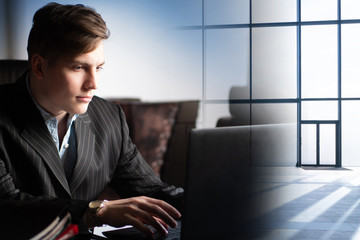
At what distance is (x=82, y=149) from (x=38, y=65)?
9.1 inches

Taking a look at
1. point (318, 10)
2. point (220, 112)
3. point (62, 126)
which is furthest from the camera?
point (318, 10)

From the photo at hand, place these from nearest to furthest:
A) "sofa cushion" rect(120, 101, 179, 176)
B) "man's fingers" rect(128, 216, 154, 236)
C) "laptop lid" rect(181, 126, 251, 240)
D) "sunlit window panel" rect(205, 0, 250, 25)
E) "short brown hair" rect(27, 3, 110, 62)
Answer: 1. "laptop lid" rect(181, 126, 251, 240)
2. "man's fingers" rect(128, 216, 154, 236)
3. "short brown hair" rect(27, 3, 110, 62)
4. "sofa cushion" rect(120, 101, 179, 176)
5. "sunlit window panel" rect(205, 0, 250, 25)

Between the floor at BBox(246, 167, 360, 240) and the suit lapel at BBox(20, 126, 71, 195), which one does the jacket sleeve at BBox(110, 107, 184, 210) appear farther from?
the floor at BBox(246, 167, 360, 240)

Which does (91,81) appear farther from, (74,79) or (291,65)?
(291,65)

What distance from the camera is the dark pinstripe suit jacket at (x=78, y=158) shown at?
0.88m

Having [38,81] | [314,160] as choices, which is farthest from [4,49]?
[314,160]

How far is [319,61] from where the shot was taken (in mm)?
5301

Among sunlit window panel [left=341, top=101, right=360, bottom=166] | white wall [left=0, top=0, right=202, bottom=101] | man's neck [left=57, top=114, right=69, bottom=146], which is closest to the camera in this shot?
man's neck [left=57, top=114, right=69, bottom=146]

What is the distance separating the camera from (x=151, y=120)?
1858 mm

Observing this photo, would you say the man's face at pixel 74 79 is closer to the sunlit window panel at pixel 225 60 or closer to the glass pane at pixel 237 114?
the sunlit window panel at pixel 225 60

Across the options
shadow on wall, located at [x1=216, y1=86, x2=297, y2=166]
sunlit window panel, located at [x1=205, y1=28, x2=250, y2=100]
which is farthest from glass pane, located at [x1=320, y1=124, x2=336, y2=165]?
sunlit window panel, located at [x1=205, y1=28, x2=250, y2=100]

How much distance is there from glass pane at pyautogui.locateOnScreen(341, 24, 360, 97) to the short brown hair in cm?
449

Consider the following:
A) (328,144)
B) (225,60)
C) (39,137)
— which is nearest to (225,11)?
(225,60)

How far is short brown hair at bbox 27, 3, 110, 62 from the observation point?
87 centimetres
